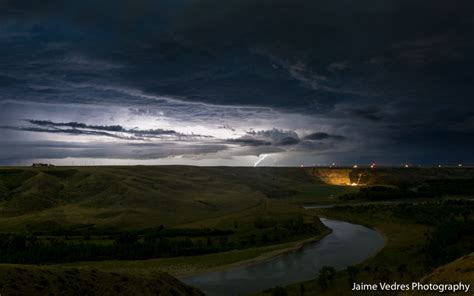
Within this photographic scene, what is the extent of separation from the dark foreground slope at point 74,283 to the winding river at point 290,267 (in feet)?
64.3

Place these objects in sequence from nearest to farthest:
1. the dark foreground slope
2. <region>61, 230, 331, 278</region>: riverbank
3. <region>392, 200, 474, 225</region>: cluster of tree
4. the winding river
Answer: the dark foreground slope → the winding river → <region>61, 230, 331, 278</region>: riverbank → <region>392, 200, 474, 225</region>: cluster of tree

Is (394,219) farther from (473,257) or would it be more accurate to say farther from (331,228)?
(473,257)

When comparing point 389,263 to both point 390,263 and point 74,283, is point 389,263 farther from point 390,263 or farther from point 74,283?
point 74,283

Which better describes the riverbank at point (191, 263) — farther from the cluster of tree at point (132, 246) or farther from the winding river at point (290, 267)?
the cluster of tree at point (132, 246)

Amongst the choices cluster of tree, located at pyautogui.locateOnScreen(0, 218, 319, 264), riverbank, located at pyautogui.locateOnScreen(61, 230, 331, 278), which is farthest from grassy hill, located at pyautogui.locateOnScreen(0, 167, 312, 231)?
riverbank, located at pyautogui.locateOnScreen(61, 230, 331, 278)

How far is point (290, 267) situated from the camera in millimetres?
58094

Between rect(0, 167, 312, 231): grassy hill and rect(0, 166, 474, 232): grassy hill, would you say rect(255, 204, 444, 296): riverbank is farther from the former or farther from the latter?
rect(0, 167, 312, 231): grassy hill

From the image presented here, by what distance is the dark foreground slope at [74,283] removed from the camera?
2211 centimetres

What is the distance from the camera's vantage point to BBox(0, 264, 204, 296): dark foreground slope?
2211 cm

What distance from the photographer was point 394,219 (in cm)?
9919

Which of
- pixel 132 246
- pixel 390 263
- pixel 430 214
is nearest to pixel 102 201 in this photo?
pixel 132 246

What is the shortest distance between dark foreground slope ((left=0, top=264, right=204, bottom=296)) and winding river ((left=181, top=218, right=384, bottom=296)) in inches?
771

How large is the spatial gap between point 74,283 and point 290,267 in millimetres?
38636

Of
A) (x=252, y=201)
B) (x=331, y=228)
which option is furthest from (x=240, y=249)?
(x=252, y=201)
